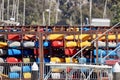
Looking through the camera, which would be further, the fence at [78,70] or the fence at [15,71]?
the fence at [15,71]

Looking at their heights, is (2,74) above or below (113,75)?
below

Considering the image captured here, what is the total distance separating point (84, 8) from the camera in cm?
11481

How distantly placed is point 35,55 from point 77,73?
7218mm

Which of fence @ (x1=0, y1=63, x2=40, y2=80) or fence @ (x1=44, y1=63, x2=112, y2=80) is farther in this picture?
fence @ (x1=0, y1=63, x2=40, y2=80)

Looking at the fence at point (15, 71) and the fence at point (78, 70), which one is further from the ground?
the fence at point (78, 70)

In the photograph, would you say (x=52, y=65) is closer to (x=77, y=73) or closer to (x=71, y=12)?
(x=77, y=73)

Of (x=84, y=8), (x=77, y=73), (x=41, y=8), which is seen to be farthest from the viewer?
(x=84, y=8)

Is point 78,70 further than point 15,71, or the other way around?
point 15,71

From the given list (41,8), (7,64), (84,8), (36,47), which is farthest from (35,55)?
(84,8)

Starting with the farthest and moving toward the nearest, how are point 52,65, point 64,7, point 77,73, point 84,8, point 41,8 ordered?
1. point 64,7
2. point 84,8
3. point 41,8
4. point 77,73
5. point 52,65

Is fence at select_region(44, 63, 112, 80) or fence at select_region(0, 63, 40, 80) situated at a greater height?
fence at select_region(44, 63, 112, 80)

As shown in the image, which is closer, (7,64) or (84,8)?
(7,64)

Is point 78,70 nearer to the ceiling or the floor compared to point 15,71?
nearer to the ceiling

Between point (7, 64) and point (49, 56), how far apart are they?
431 centimetres
